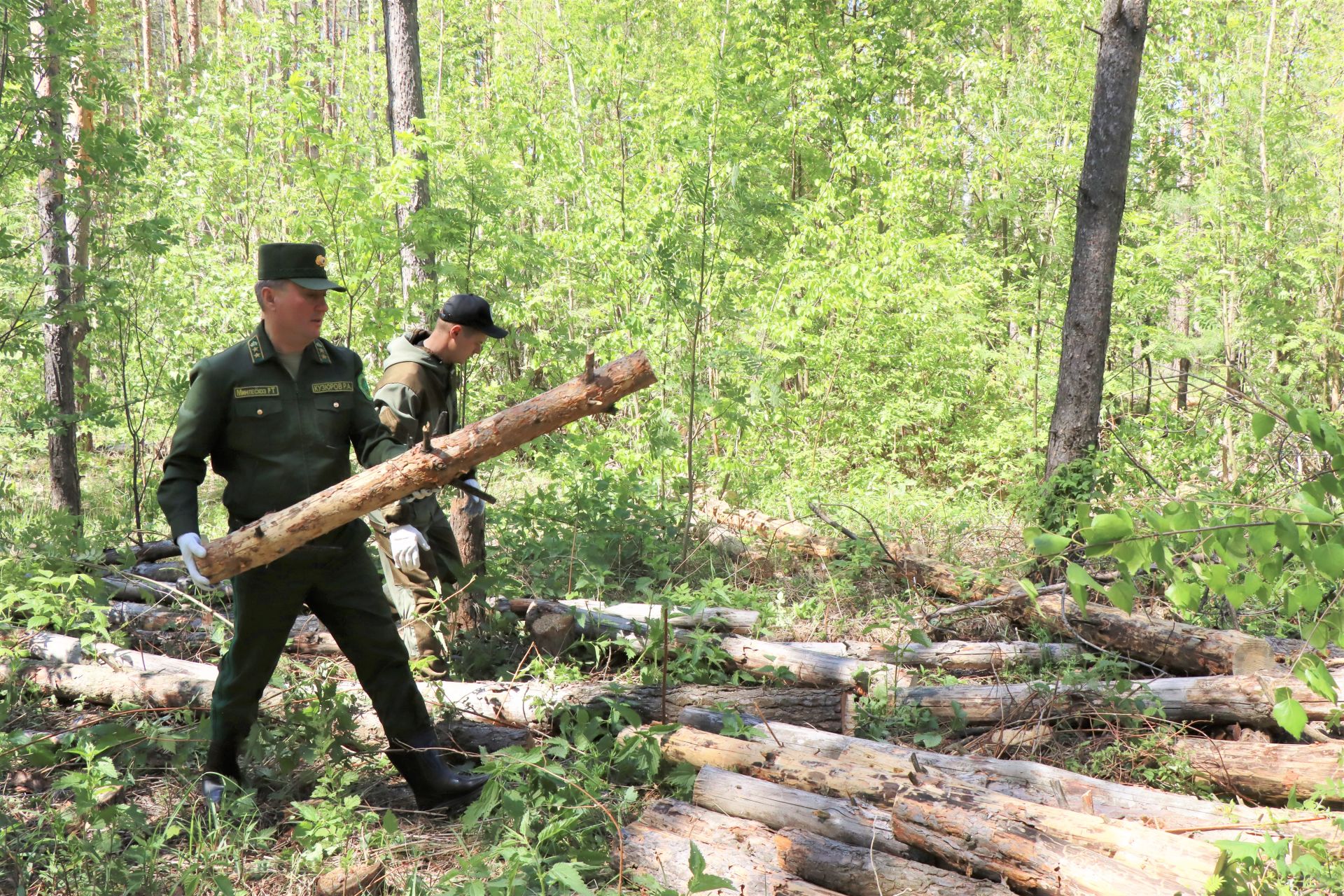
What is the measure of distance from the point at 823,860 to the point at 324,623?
2.24 m

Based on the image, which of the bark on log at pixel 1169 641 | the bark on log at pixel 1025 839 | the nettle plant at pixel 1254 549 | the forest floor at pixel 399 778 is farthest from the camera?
the bark on log at pixel 1169 641

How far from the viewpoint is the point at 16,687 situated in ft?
15.2

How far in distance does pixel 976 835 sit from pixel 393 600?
142 inches

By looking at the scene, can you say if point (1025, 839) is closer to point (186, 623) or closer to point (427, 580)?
point (427, 580)

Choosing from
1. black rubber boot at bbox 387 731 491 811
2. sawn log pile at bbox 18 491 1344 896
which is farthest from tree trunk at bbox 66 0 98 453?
black rubber boot at bbox 387 731 491 811

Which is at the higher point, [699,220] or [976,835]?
[699,220]

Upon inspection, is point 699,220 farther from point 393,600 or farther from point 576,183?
point 393,600

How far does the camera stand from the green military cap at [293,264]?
11.7ft

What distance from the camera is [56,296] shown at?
9.78m

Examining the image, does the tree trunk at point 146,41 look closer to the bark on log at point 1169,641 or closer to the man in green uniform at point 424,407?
the man in green uniform at point 424,407

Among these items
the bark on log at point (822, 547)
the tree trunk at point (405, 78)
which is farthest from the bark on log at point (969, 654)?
the tree trunk at point (405, 78)

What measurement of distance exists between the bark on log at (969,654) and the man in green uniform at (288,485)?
2379 millimetres

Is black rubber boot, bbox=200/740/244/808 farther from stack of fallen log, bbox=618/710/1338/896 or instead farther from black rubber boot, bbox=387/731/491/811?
stack of fallen log, bbox=618/710/1338/896

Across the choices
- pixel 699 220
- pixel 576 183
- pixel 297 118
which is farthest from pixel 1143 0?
pixel 297 118
